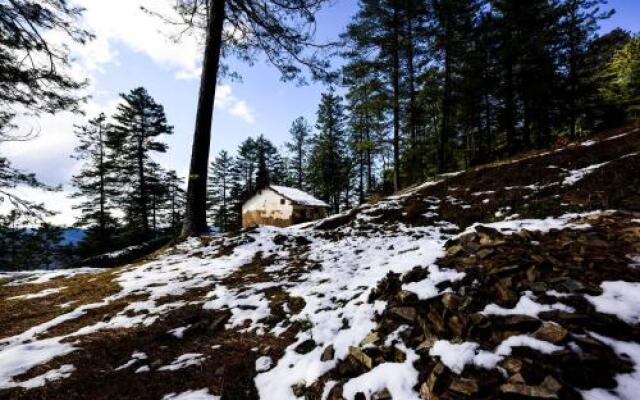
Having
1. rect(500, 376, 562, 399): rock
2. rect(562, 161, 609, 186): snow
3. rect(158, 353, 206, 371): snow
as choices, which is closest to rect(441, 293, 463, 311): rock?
rect(500, 376, 562, 399): rock

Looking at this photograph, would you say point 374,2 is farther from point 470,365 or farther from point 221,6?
point 470,365

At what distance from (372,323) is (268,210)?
3259 cm

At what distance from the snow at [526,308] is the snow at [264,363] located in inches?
82.2

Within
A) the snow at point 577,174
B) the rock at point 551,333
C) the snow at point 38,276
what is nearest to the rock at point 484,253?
the rock at point 551,333

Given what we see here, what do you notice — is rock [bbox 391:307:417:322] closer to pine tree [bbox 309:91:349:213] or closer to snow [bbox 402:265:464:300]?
snow [bbox 402:265:464:300]

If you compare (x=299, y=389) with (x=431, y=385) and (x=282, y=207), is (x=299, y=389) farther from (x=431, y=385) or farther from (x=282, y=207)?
(x=282, y=207)

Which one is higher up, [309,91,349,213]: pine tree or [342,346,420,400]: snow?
[309,91,349,213]: pine tree

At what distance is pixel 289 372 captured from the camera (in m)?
3.20

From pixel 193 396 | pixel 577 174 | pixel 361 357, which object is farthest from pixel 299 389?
pixel 577 174

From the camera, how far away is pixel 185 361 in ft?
12.0

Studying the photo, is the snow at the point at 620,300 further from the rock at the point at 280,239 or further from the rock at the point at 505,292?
the rock at the point at 280,239

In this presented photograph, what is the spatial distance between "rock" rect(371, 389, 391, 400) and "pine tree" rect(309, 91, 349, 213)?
124ft

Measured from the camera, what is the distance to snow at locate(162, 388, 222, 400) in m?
3.00

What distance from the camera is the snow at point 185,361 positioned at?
3541mm
